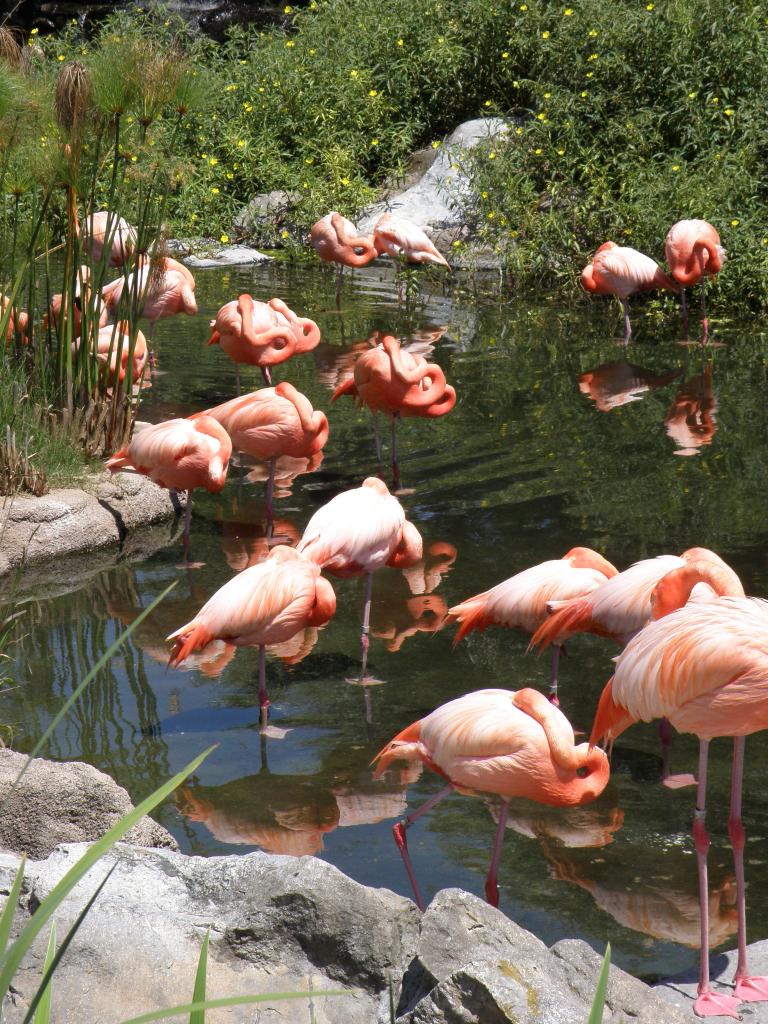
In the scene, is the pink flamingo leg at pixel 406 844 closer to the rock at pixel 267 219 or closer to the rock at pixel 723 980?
the rock at pixel 723 980

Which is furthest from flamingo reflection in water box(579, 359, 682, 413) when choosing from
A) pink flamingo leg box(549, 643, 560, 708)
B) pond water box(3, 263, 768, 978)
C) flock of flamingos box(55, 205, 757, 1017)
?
pink flamingo leg box(549, 643, 560, 708)

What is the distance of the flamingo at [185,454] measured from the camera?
5.05m

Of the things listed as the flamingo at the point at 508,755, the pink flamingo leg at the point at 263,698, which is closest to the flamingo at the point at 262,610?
the pink flamingo leg at the point at 263,698

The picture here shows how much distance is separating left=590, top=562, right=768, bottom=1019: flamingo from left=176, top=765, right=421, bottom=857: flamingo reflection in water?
0.89 meters

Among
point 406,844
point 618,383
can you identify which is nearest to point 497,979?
point 406,844

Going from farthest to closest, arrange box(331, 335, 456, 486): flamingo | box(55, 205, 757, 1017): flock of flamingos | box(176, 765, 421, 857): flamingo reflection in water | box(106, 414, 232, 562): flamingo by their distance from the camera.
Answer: box(331, 335, 456, 486): flamingo, box(106, 414, 232, 562): flamingo, box(176, 765, 421, 857): flamingo reflection in water, box(55, 205, 757, 1017): flock of flamingos

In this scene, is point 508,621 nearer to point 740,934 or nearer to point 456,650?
point 456,650

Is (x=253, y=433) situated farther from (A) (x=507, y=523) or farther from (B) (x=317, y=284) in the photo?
(B) (x=317, y=284)

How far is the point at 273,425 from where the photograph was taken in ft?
17.7

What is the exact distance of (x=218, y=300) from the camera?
412 inches

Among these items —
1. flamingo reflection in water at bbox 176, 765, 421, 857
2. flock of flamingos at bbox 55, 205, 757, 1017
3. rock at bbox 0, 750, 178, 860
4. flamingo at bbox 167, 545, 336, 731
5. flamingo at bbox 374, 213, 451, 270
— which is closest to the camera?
flock of flamingos at bbox 55, 205, 757, 1017

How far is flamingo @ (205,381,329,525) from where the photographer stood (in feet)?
17.7

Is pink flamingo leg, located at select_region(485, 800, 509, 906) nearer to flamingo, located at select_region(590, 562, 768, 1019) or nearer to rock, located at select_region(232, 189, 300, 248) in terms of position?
flamingo, located at select_region(590, 562, 768, 1019)

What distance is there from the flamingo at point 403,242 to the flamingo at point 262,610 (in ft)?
22.7
